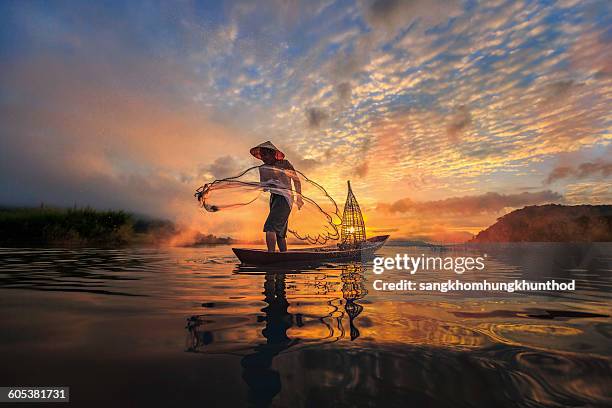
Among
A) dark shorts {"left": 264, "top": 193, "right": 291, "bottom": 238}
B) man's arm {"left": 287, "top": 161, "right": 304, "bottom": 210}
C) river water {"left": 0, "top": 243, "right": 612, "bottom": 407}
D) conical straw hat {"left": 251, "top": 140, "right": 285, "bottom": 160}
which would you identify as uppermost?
conical straw hat {"left": 251, "top": 140, "right": 285, "bottom": 160}

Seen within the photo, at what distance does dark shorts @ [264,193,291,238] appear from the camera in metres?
15.7

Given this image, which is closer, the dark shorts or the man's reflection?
the man's reflection

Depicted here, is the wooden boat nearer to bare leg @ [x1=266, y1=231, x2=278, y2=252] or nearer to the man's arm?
bare leg @ [x1=266, y1=231, x2=278, y2=252]

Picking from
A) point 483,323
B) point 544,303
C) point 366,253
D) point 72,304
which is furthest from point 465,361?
point 366,253

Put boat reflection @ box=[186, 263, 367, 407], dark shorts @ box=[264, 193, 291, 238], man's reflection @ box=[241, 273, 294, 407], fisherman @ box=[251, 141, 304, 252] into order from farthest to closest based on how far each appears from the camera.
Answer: dark shorts @ box=[264, 193, 291, 238], fisherman @ box=[251, 141, 304, 252], boat reflection @ box=[186, 263, 367, 407], man's reflection @ box=[241, 273, 294, 407]

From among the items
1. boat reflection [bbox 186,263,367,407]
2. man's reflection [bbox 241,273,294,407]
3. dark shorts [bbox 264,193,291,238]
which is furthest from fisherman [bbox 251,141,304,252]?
→ man's reflection [bbox 241,273,294,407]

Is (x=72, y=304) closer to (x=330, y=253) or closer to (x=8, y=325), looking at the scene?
(x=8, y=325)

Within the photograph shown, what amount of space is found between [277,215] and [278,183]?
171 centimetres

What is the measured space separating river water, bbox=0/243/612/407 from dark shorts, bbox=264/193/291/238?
30.6 feet

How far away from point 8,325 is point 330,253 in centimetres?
1452

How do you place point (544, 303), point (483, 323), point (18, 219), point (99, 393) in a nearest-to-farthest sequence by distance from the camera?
point (99, 393)
point (483, 323)
point (544, 303)
point (18, 219)

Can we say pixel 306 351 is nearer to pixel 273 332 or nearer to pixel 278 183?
pixel 273 332

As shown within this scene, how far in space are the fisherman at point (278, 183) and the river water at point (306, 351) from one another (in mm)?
9275

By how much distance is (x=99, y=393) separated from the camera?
2.47m
